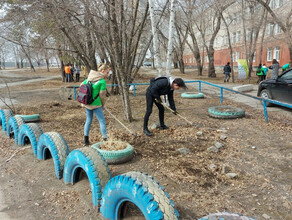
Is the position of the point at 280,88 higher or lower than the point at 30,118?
higher

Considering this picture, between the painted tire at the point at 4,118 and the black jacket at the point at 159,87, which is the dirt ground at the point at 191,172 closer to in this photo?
the painted tire at the point at 4,118

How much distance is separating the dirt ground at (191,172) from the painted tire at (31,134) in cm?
17

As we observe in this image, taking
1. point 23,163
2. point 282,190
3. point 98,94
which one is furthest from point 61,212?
point 282,190

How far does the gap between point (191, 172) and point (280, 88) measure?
5.87m

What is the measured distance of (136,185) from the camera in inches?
82.8

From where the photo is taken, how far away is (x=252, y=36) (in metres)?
20.4

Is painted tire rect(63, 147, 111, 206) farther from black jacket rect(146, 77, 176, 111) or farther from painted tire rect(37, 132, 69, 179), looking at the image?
black jacket rect(146, 77, 176, 111)

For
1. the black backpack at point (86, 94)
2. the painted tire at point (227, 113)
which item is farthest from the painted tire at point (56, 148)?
the painted tire at point (227, 113)

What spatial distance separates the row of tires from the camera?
2.02m

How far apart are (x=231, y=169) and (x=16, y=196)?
3004 mm

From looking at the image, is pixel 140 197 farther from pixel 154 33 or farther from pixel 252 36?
pixel 252 36

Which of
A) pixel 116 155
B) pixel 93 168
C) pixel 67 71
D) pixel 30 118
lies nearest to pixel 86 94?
pixel 116 155

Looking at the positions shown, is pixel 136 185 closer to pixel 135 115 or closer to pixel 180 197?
pixel 180 197

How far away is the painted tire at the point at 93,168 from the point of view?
8.95 feet
